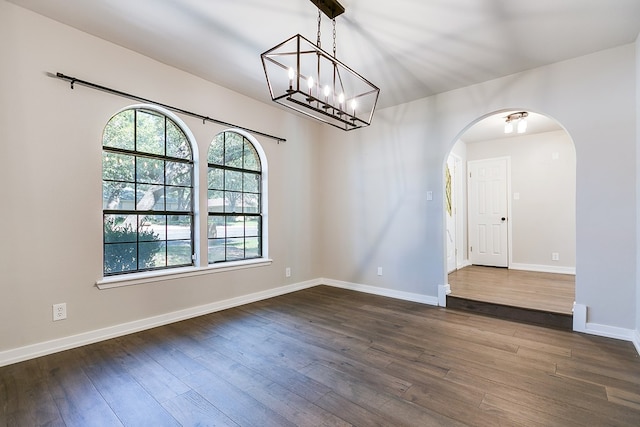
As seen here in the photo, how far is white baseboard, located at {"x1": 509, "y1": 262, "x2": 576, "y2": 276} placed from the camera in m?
5.22

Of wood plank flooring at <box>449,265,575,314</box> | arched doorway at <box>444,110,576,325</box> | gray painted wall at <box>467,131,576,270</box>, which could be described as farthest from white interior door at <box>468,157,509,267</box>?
wood plank flooring at <box>449,265,575,314</box>

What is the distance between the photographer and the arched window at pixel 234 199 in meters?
3.76

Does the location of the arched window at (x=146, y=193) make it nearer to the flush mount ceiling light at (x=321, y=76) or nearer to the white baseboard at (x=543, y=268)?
the flush mount ceiling light at (x=321, y=76)

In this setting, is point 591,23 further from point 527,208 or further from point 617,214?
point 527,208

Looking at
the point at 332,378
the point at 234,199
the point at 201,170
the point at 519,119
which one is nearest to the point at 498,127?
the point at 519,119

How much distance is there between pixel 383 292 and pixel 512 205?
3448mm

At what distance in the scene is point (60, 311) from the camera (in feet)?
8.29

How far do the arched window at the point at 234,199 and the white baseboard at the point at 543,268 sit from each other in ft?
16.3

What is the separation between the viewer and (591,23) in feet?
8.04

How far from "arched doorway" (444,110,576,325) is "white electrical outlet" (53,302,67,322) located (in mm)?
4724

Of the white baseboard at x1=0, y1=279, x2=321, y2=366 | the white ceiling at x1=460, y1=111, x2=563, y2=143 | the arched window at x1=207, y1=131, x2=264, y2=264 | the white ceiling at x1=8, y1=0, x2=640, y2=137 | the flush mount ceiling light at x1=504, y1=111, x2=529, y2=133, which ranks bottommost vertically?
the white baseboard at x1=0, y1=279, x2=321, y2=366

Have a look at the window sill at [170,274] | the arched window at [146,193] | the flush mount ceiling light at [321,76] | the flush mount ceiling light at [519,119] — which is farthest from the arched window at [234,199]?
the flush mount ceiling light at [519,119]

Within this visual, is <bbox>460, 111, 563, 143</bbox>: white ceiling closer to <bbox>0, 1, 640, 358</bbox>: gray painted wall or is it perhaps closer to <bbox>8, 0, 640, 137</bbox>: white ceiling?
<bbox>0, 1, 640, 358</bbox>: gray painted wall

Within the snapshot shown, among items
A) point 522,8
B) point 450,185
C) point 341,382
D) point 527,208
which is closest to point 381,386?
point 341,382
